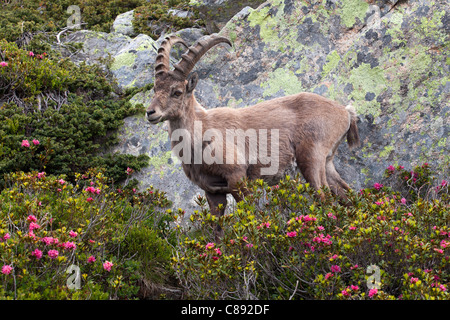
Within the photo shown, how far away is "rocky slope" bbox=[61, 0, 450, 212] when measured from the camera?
26.0 feet

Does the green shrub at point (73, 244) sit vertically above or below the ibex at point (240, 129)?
below

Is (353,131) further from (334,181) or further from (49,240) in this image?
(49,240)

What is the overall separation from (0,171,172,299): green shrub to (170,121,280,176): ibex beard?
0.82m

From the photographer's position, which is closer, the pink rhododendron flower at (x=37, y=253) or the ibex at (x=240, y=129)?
the pink rhododendron flower at (x=37, y=253)

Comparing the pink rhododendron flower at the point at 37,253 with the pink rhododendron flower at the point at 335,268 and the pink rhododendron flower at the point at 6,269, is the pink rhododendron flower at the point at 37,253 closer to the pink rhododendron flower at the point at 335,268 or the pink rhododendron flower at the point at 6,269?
the pink rhododendron flower at the point at 6,269

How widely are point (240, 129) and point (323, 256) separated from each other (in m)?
3.04

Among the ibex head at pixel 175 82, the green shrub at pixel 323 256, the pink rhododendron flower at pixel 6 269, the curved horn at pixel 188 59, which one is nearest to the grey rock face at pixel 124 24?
the ibex head at pixel 175 82

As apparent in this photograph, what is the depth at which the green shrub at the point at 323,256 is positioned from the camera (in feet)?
14.1

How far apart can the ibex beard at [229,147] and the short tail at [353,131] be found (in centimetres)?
132

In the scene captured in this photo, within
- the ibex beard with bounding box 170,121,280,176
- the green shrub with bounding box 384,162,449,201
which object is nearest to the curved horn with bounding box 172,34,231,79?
the ibex beard with bounding box 170,121,280,176

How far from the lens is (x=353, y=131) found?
24.7 feet

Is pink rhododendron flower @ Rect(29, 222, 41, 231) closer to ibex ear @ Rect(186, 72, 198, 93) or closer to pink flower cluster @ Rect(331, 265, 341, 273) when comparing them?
pink flower cluster @ Rect(331, 265, 341, 273)

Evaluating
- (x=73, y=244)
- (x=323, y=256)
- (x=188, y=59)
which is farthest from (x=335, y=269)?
(x=188, y=59)
